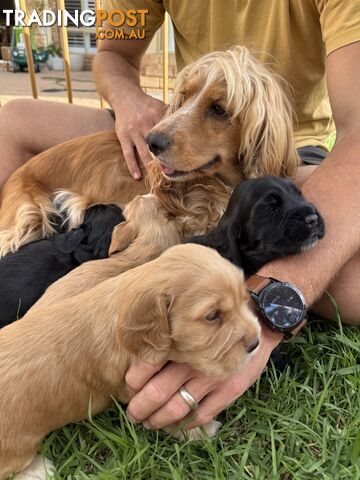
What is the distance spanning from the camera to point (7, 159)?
9.62ft

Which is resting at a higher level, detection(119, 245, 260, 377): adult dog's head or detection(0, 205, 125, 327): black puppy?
detection(119, 245, 260, 377): adult dog's head

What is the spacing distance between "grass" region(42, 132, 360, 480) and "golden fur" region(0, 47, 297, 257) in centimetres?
90

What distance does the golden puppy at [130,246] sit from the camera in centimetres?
187

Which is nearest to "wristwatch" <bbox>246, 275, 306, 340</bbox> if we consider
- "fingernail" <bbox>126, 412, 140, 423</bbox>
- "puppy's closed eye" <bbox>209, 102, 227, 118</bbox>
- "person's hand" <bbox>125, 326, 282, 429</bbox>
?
"person's hand" <bbox>125, 326, 282, 429</bbox>

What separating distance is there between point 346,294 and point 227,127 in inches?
34.7

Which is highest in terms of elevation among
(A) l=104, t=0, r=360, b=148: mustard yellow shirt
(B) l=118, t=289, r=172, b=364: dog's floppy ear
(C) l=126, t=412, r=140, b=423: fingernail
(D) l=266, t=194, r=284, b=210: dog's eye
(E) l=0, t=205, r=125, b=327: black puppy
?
(A) l=104, t=0, r=360, b=148: mustard yellow shirt

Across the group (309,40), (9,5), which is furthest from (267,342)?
(9,5)

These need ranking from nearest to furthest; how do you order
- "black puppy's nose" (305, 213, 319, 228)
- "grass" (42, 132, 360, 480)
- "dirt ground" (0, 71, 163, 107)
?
"grass" (42, 132, 360, 480), "black puppy's nose" (305, 213, 319, 228), "dirt ground" (0, 71, 163, 107)

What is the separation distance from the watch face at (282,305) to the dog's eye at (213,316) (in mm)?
302

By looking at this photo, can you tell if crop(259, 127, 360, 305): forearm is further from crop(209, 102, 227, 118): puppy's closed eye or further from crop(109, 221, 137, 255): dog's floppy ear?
crop(109, 221, 137, 255): dog's floppy ear

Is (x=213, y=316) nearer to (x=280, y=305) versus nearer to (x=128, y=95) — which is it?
(x=280, y=305)

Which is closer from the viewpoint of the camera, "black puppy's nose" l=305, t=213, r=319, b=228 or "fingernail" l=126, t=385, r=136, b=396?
"fingernail" l=126, t=385, r=136, b=396

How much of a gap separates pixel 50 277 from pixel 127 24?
Answer: 191 cm

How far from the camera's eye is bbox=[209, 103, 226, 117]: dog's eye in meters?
2.13
